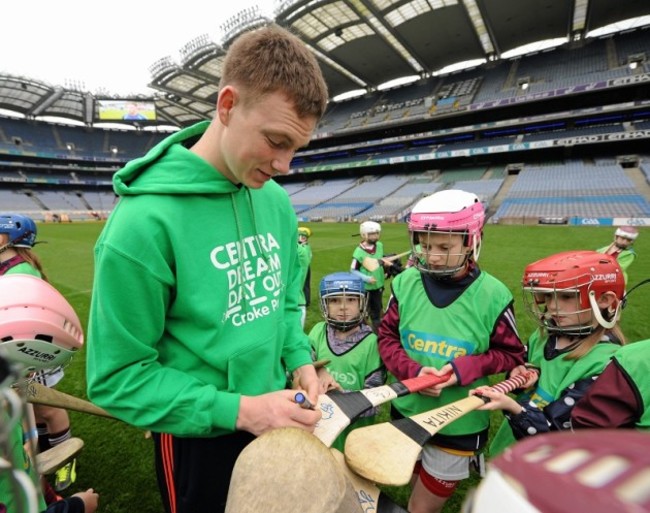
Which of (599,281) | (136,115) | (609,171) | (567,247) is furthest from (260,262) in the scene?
(136,115)

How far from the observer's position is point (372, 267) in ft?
19.5

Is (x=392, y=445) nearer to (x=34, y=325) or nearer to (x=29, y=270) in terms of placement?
(x=34, y=325)

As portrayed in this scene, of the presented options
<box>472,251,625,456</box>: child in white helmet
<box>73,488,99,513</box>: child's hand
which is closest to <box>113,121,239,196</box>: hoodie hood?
<box>73,488,99,513</box>: child's hand

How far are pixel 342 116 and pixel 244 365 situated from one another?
4914 centimetres

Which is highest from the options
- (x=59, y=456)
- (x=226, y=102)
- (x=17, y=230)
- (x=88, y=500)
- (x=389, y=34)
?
(x=389, y=34)

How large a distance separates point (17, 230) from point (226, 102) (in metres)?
3.14

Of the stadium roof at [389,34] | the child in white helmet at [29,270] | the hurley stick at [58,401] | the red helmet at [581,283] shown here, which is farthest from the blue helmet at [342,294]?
the stadium roof at [389,34]

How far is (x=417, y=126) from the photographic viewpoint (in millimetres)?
39656

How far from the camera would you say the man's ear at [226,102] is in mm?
1191

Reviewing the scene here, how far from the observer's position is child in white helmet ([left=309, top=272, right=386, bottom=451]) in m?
2.75

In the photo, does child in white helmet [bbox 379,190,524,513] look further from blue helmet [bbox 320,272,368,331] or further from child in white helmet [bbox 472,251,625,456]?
blue helmet [bbox 320,272,368,331]

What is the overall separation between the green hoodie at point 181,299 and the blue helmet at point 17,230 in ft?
8.99

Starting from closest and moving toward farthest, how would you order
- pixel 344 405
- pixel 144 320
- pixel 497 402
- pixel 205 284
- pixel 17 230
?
pixel 144 320, pixel 205 284, pixel 344 405, pixel 497 402, pixel 17 230

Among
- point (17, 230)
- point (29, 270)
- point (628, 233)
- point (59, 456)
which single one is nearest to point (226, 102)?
point (59, 456)
